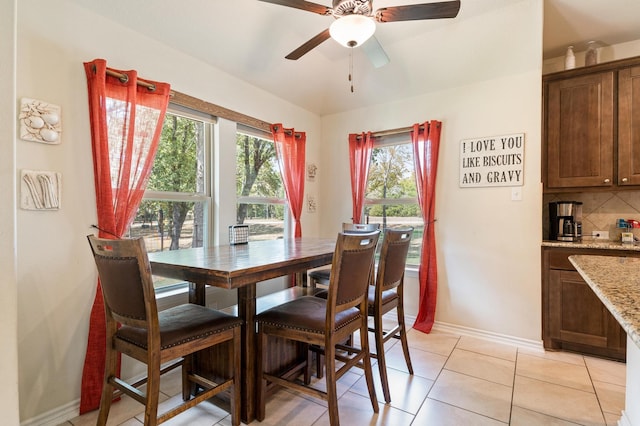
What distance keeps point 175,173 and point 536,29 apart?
310cm

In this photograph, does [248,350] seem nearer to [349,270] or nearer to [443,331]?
[349,270]

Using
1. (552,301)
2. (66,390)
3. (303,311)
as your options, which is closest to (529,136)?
(552,301)

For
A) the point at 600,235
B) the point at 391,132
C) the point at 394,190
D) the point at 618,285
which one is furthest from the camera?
the point at 394,190

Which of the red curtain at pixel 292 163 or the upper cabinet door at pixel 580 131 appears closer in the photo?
the upper cabinet door at pixel 580 131

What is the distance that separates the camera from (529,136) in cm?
262

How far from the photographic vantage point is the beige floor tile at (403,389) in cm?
182

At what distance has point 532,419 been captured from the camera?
5.53ft

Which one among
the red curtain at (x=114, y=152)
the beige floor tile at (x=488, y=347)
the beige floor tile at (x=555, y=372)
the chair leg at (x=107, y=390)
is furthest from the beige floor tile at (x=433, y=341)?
the red curtain at (x=114, y=152)

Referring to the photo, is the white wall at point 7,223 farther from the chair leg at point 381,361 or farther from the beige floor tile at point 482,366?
the beige floor tile at point 482,366

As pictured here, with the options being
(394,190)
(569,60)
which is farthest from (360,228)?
(569,60)

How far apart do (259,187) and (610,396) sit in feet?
10.3

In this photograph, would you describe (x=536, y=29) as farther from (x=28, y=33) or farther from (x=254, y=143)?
(x=28, y=33)

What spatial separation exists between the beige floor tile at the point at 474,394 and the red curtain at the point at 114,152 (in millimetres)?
2061

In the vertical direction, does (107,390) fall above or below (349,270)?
below
